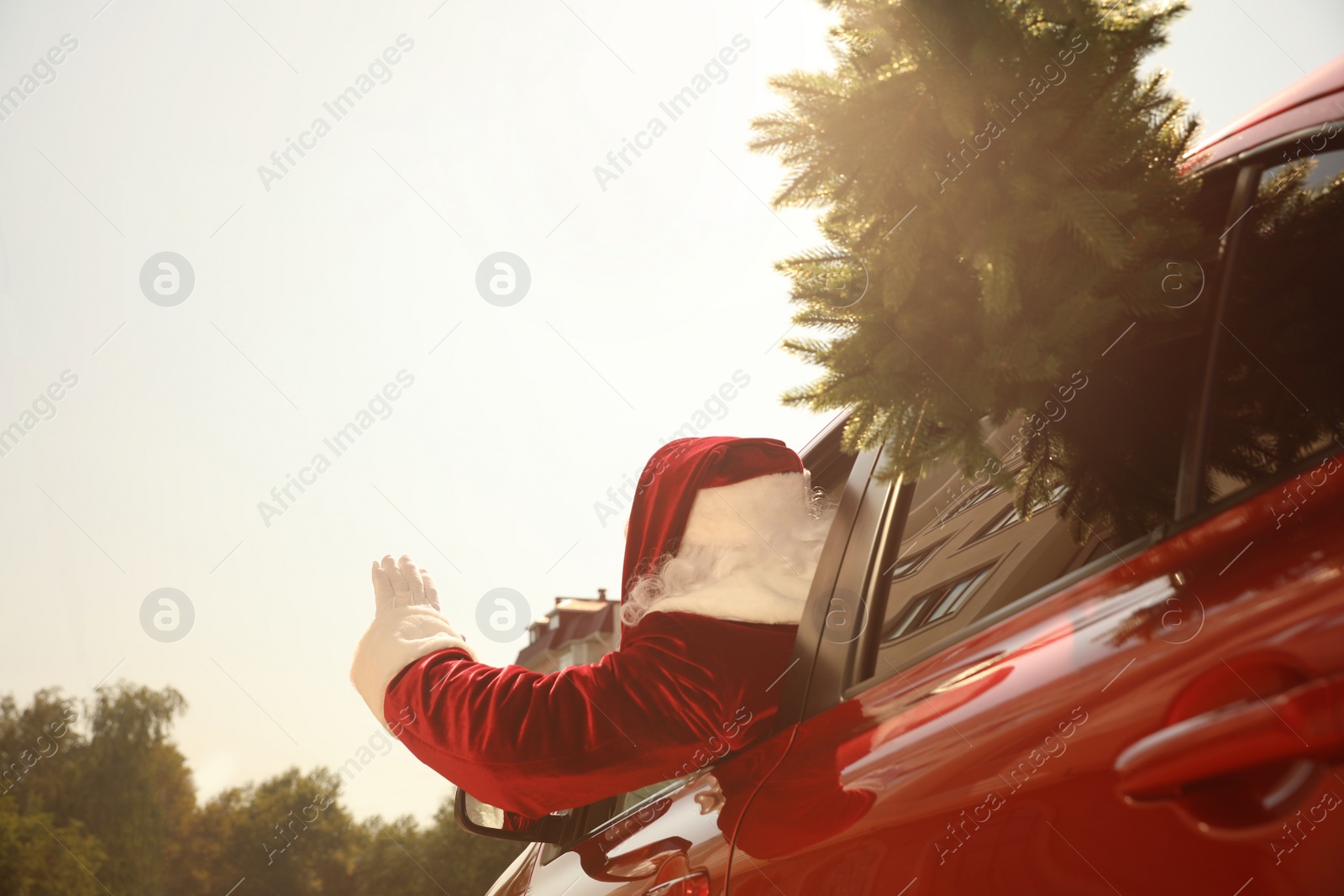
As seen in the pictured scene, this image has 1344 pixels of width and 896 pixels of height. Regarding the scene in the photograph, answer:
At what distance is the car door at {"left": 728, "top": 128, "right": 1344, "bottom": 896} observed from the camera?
671 mm

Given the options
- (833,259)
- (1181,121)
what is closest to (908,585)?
(833,259)

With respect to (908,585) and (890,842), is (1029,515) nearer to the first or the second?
(908,585)

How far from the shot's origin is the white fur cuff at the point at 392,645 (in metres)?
1.98

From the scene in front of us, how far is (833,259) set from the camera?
142 centimetres

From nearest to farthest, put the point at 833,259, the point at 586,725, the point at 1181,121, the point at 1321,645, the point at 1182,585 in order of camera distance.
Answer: the point at 1321,645
the point at 1182,585
the point at 1181,121
the point at 833,259
the point at 586,725

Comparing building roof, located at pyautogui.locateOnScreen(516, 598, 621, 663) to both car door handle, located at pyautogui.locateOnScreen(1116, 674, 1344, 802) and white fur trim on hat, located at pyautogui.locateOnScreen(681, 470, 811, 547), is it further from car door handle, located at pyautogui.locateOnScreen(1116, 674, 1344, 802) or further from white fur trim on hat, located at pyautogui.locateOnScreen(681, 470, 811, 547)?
car door handle, located at pyautogui.locateOnScreen(1116, 674, 1344, 802)

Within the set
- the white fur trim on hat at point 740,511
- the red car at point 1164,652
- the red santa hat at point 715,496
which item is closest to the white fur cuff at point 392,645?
the red santa hat at point 715,496

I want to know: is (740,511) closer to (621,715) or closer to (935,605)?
(621,715)

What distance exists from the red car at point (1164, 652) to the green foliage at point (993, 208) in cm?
5

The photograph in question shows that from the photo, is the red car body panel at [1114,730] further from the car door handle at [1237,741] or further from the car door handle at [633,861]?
the car door handle at [633,861]

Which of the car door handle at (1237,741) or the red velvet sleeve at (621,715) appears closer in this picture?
the car door handle at (1237,741)

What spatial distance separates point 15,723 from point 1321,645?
1814 inches

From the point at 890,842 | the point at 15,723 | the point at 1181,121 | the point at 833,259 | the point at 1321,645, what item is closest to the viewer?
the point at 1321,645

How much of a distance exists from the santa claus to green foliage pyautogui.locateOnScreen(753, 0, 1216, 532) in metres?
0.53
